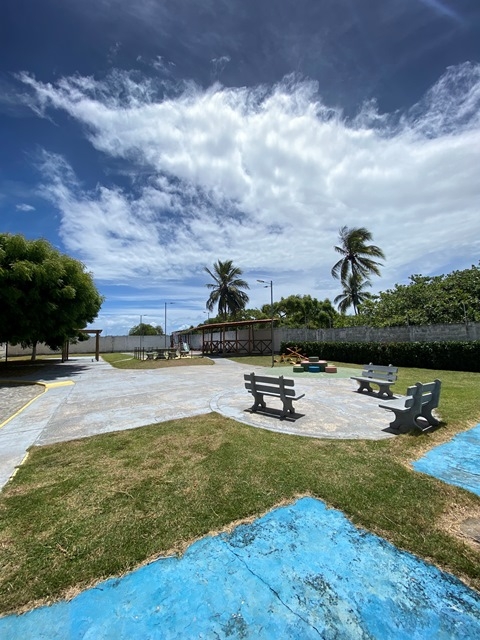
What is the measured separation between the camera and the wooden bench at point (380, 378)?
7.63 metres

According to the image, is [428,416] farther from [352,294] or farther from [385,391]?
[352,294]

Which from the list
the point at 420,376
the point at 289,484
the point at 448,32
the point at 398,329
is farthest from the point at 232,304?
the point at 289,484

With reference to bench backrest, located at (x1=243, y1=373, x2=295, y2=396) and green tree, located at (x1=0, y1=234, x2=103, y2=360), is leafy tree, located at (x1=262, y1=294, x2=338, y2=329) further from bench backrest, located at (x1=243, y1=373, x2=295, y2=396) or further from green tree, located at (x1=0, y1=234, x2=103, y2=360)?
bench backrest, located at (x1=243, y1=373, x2=295, y2=396)

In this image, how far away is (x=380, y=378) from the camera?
8164 mm

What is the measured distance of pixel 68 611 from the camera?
1.91 metres

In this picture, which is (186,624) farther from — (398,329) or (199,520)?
(398,329)

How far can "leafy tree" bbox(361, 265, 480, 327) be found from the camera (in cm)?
1858

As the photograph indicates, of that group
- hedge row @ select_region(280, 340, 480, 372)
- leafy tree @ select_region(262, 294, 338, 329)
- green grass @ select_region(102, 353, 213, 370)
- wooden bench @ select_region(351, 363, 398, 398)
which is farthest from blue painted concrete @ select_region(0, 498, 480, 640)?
leafy tree @ select_region(262, 294, 338, 329)

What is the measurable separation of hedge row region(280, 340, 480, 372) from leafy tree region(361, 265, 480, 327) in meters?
3.59

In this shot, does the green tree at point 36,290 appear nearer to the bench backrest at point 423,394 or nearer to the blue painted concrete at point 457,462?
the bench backrest at point 423,394

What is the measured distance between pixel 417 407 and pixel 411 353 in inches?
467

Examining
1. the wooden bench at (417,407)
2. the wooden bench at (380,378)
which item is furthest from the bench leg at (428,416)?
the wooden bench at (380,378)

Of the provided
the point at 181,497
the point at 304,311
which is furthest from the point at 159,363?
the point at 304,311

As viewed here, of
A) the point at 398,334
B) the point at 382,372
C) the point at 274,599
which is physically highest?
the point at 398,334
